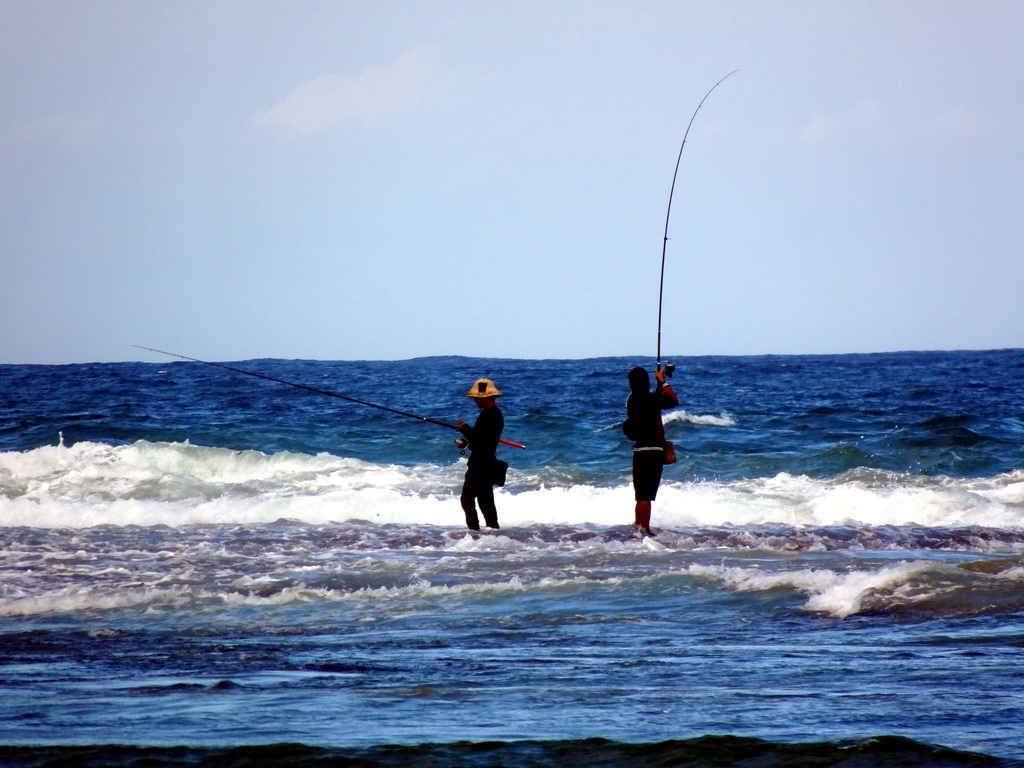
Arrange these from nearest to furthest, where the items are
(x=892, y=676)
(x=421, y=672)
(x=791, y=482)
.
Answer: (x=892, y=676), (x=421, y=672), (x=791, y=482)

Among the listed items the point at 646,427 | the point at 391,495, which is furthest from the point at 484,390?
the point at 391,495

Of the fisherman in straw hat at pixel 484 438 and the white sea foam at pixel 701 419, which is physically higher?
the fisherman in straw hat at pixel 484 438

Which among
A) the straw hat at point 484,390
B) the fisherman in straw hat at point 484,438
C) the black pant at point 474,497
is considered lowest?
the black pant at point 474,497

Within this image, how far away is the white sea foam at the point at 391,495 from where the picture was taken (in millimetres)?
11703

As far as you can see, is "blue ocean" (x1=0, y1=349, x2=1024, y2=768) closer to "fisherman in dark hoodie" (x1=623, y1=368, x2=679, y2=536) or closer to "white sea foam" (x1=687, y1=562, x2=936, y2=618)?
"white sea foam" (x1=687, y1=562, x2=936, y2=618)

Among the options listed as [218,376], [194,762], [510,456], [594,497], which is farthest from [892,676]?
[218,376]

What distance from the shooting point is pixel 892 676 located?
4316mm

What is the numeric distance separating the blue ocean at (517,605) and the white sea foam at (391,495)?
62 mm

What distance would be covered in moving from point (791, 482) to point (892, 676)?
32.5ft

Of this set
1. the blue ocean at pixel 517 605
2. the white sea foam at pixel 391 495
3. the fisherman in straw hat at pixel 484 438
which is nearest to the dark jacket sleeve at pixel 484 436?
the fisherman in straw hat at pixel 484 438

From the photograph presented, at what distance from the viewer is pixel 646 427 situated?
909 centimetres

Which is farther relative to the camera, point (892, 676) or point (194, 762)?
point (892, 676)

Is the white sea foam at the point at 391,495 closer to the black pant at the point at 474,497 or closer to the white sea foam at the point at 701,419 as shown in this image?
the black pant at the point at 474,497

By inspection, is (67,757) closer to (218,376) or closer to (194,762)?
(194,762)
